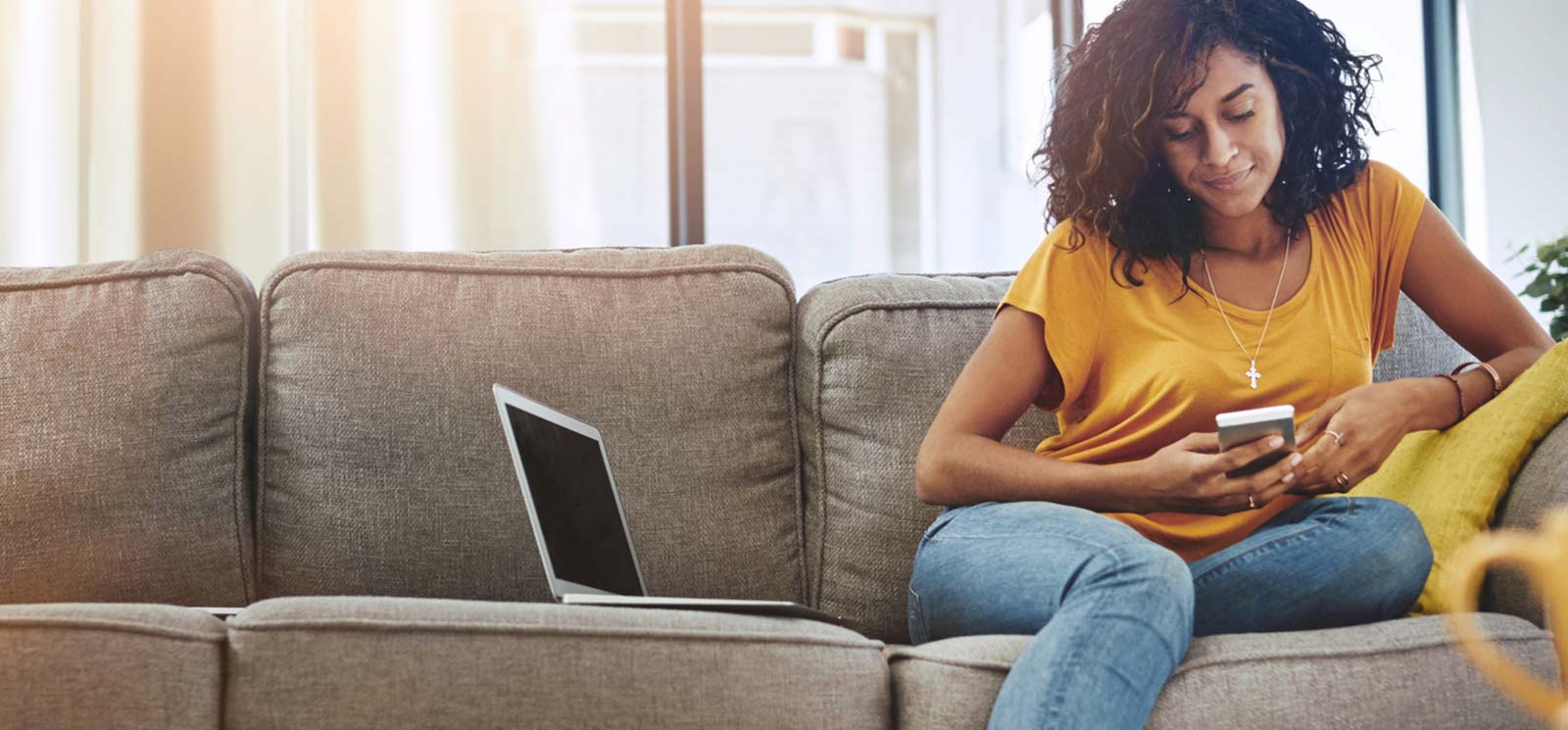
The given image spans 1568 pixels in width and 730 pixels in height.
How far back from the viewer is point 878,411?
171 centimetres

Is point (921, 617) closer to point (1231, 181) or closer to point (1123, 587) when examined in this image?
point (1123, 587)

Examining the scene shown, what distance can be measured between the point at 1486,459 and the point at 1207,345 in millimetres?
302

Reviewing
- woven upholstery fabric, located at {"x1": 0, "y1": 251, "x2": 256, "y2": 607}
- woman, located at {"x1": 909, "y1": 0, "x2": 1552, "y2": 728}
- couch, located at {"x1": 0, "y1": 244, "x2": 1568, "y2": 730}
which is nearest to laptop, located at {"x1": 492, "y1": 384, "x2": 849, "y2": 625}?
couch, located at {"x1": 0, "y1": 244, "x2": 1568, "y2": 730}

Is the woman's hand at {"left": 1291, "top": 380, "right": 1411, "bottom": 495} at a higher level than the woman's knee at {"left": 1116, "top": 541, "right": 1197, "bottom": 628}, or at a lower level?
higher

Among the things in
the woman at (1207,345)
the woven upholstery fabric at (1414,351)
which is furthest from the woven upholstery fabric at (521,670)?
the woven upholstery fabric at (1414,351)

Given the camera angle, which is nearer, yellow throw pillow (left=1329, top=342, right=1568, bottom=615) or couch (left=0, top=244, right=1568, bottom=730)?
yellow throw pillow (left=1329, top=342, right=1568, bottom=615)

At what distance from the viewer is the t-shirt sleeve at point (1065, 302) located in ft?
4.82

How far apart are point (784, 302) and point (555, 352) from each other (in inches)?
12.6

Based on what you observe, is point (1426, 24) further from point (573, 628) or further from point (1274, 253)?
point (573, 628)

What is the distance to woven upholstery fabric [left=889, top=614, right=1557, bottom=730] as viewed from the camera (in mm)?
1125

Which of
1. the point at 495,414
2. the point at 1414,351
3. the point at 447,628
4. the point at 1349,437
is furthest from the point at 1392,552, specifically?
the point at 495,414

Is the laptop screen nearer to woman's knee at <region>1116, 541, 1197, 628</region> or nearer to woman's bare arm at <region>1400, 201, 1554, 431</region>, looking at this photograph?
woman's knee at <region>1116, 541, 1197, 628</region>

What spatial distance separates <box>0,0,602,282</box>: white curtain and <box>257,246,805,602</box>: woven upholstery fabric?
1.00 m

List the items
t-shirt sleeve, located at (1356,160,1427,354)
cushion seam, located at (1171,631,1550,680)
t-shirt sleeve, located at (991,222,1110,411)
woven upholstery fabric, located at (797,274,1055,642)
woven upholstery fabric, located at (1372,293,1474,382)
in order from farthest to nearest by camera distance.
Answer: woven upholstery fabric, located at (1372,293,1474,382) → woven upholstery fabric, located at (797,274,1055,642) → t-shirt sleeve, located at (1356,160,1427,354) → t-shirt sleeve, located at (991,222,1110,411) → cushion seam, located at (1171,631,1550,680)
